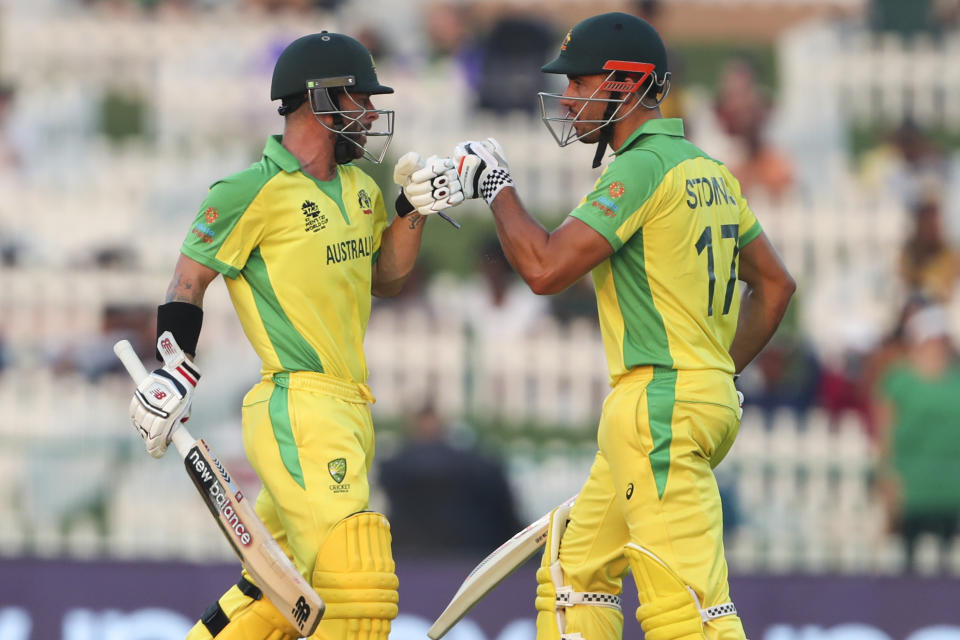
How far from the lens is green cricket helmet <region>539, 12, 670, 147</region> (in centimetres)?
644

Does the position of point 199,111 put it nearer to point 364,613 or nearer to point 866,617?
point 866,617

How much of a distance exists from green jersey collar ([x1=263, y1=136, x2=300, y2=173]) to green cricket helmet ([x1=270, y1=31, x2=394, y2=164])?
17cm

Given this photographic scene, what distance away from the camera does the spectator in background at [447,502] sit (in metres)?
10.9

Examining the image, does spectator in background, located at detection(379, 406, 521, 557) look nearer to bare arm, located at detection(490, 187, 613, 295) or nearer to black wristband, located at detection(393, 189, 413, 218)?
black wristband, located at detection(393, 189, 413, 218)

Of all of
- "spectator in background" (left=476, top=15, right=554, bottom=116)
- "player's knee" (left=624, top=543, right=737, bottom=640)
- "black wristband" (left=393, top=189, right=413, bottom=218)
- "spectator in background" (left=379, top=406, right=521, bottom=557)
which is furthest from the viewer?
"spectator in background" (left=476, top=15, right=554, bottom=116)

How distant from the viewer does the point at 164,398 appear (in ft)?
20.5

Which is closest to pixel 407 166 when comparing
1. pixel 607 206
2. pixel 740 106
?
pixel 607 206

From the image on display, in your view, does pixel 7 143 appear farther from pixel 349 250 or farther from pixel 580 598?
pixel 580 598

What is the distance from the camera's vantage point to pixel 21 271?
14.3m

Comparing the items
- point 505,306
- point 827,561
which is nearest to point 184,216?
point 505,306

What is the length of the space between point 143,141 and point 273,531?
11.1 meters

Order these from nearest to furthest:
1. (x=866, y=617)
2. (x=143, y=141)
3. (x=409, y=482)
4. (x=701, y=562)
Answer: (x=701, y=562), (x=866, y=617), (x=409, y=482), (x=143, y=141)

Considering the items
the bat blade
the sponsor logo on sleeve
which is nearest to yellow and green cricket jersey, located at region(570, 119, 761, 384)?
the sponsor logo on sleeve

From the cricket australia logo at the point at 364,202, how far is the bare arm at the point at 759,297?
1.48 metres
